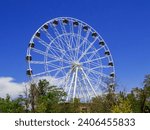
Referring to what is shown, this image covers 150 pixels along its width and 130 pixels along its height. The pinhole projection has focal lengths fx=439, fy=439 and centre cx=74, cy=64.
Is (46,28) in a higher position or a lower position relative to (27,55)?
higher

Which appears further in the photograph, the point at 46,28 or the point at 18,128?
the point at 46,28

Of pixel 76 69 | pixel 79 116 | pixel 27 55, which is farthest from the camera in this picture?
pixel 76 69

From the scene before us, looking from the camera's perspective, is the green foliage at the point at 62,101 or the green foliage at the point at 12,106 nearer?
the green foliage at the point at 62,101

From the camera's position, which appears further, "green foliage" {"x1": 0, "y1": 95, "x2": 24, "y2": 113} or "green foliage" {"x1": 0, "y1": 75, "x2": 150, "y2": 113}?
"green foliage" {"x1": 0, "y1": 95, "x2": 24, "y2": 113}

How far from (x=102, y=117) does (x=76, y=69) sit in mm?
43030

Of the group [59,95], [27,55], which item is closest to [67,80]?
[59,95]

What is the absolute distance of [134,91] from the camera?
163ft

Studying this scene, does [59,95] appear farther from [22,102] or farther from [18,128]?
[18,128]

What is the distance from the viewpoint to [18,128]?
9.77m

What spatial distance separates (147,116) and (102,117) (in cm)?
110

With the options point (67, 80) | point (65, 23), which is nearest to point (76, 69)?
point (67, 80)

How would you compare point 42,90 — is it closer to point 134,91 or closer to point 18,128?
point 134,91

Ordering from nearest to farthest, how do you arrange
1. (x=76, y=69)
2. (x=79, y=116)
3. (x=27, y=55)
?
1. (x=79, y=116)
2. (x=27, y=55)
3. (x=76, y=69)

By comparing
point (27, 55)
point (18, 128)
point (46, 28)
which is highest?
point (46, 28)
